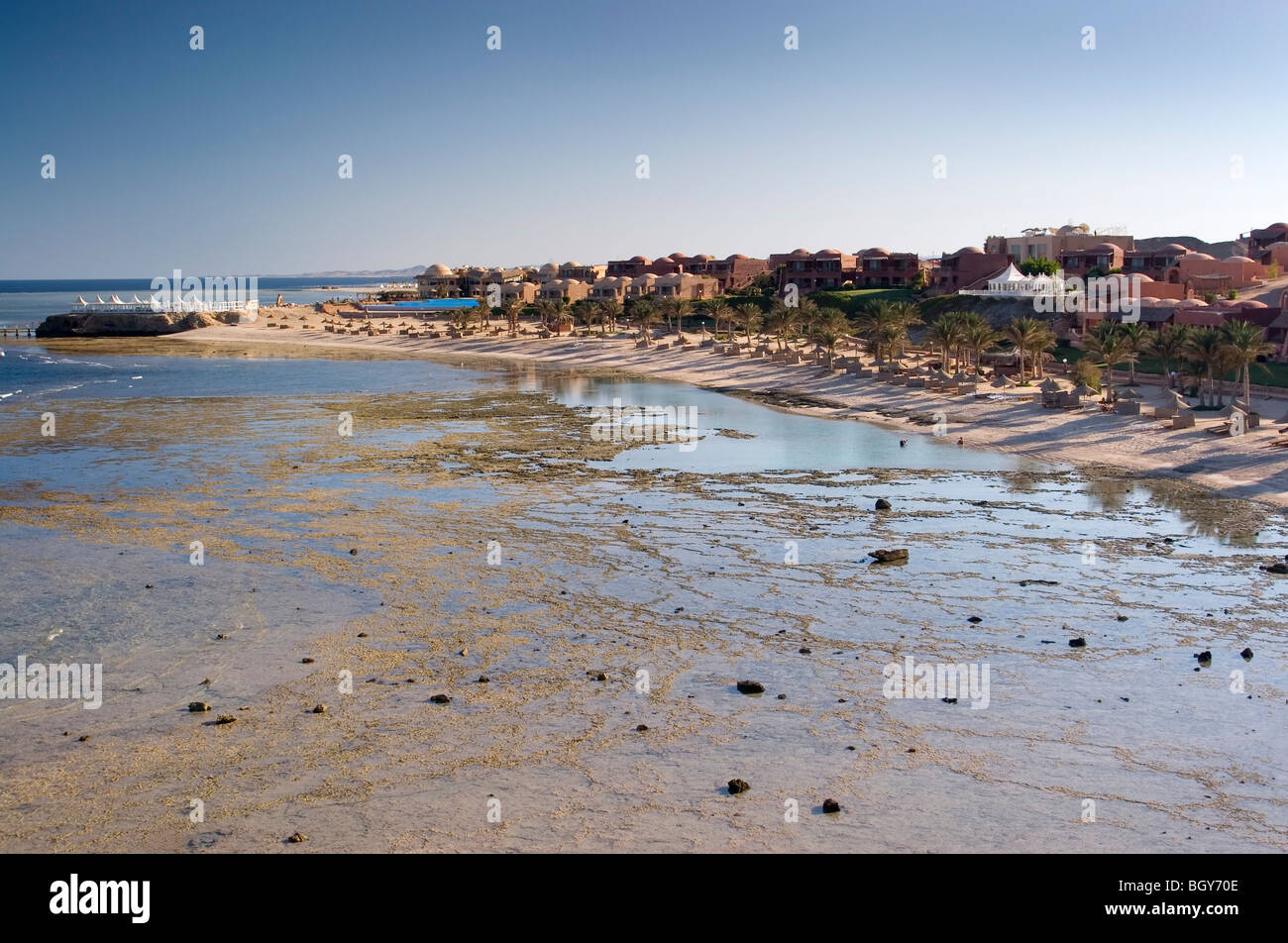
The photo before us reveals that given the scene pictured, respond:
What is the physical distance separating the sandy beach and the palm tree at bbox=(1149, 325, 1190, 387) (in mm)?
1773

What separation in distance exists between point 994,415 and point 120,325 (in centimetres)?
11842

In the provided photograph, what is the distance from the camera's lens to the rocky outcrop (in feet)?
433

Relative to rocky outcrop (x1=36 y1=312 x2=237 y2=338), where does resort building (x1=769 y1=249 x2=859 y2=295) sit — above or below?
above

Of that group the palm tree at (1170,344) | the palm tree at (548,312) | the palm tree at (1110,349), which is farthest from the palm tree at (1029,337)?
the palm tree at (548,312)

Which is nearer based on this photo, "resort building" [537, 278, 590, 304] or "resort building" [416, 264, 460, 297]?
"resort building" [537, 278, 590, 304]

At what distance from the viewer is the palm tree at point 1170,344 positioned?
160 feet

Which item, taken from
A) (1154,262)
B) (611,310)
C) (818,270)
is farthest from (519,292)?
(1154,262)

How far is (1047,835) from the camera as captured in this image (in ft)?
42.7

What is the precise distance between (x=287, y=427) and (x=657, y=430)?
17194 millimetres

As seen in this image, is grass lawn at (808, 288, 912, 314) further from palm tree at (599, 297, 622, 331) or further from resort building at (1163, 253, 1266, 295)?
resort building at (1163, 253, 1266, 295)

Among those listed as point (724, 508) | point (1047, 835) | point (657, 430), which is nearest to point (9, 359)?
point (657, 430)

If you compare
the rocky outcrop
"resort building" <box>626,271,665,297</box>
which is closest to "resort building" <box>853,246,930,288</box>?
"resort building" <box>626,271,665,297</box>
